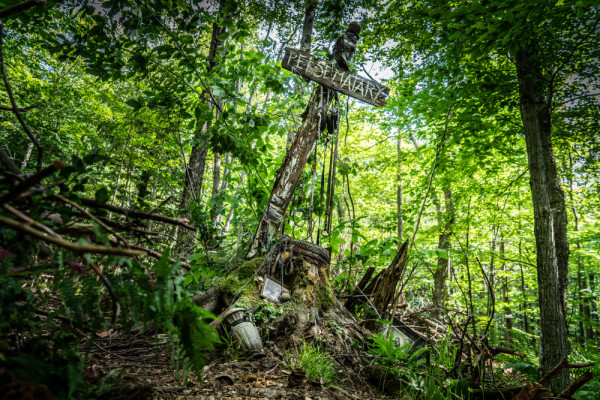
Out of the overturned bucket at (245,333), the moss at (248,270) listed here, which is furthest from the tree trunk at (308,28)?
the overturned bucket at (245,333)

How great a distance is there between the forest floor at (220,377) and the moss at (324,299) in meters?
0.82

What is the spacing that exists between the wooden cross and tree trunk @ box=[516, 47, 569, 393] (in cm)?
236

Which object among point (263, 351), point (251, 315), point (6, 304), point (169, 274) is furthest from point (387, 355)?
point (6, 304)

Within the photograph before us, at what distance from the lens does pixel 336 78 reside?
3.37 metres

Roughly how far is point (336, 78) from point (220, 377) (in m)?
3.32

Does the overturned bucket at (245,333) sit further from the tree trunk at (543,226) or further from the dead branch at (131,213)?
the tree trunk at (543,226)

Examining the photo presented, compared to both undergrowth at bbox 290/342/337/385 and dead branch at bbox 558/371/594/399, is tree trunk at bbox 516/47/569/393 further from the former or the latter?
undergrowth at bbox 290/342/337/385

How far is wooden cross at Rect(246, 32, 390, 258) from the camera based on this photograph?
3.30m

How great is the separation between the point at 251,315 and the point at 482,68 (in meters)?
5.56

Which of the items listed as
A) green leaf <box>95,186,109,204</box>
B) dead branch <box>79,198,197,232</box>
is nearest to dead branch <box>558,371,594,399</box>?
dead branch <box>79,198,197,232</box>

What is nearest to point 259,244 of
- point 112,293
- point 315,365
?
point 315,365

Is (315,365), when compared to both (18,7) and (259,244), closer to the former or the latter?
(259,244)

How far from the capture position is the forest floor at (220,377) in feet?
5.26

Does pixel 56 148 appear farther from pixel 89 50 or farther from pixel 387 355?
pixel 387 355
